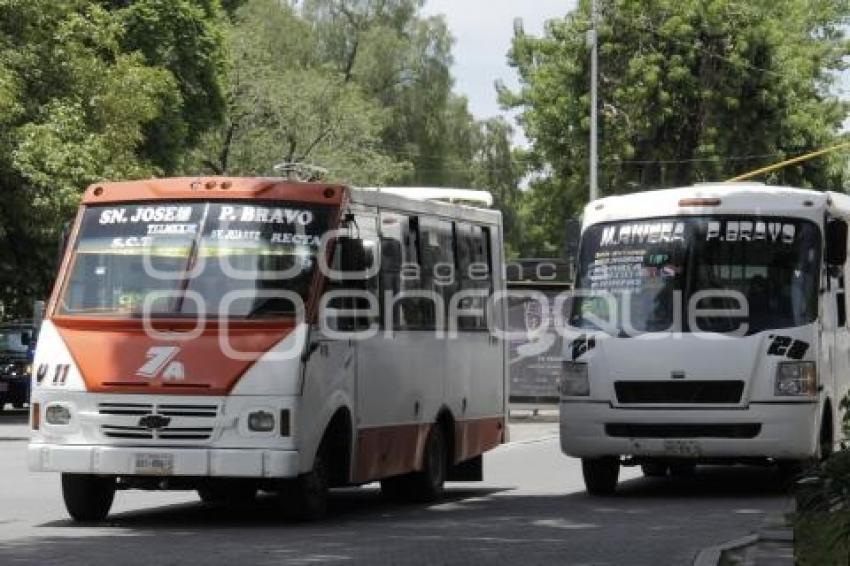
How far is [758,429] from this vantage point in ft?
62.6

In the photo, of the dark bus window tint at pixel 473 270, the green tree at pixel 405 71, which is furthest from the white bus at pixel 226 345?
the green tree at pixel 405 71

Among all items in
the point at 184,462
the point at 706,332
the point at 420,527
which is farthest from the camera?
the point at 706,332

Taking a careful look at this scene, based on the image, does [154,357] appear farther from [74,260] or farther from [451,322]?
[451,322]

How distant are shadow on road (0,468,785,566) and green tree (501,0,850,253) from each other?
3953cm

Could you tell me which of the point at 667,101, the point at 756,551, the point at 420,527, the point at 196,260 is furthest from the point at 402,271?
the point at 667,101

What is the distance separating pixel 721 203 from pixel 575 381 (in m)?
2.24

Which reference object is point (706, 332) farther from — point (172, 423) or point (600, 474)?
point (172, 423)

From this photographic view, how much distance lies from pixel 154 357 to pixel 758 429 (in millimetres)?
6347

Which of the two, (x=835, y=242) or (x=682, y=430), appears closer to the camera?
(x=682, y=430)

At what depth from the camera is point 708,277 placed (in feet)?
64.6

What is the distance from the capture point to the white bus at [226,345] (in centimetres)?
1531

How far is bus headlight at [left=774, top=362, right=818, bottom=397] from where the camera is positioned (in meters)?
19.1

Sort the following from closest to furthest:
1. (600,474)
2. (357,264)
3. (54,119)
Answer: (357,264), (600,474), (54,119)

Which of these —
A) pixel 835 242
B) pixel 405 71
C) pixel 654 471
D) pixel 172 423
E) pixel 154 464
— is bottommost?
pixel 654 471
